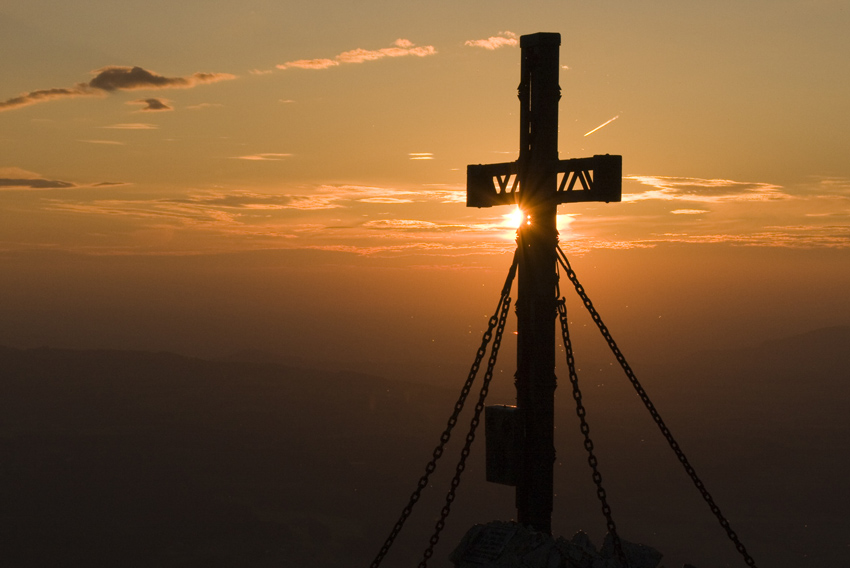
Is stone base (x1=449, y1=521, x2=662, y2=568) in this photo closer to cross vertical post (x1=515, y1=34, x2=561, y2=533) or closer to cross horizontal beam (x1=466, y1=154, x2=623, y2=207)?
cross vertical post (x1=515, y1=34, x2=561, y2=533)

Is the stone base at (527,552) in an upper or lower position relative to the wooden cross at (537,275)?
lower

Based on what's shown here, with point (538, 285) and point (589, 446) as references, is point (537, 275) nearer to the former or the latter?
point (538, 285)

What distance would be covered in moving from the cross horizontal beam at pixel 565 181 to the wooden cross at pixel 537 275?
0.16 ft

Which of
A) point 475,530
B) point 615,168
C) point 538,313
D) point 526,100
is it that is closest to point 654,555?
point 475,530

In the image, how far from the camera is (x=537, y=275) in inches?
358

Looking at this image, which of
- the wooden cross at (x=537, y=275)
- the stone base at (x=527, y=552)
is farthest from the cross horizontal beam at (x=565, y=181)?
the stone base at (x=527, y=552)

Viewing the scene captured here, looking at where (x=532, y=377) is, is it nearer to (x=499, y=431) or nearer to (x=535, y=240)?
(x=499, y=431)

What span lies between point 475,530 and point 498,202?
3.74 meters

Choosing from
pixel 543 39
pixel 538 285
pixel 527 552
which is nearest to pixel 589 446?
pixel 527 552

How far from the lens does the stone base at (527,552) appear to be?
27.0ft

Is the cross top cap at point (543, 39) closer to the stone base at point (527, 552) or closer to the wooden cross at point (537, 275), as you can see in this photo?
the wooden cross at point (537, 275)

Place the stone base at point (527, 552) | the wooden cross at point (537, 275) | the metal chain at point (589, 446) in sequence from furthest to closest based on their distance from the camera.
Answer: the wooden cross at point (537, 275)
the metal chain at point (589, 446)
the stone base at point (527, 552)

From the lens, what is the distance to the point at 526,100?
30.4ft

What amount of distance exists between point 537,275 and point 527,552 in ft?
9.73
